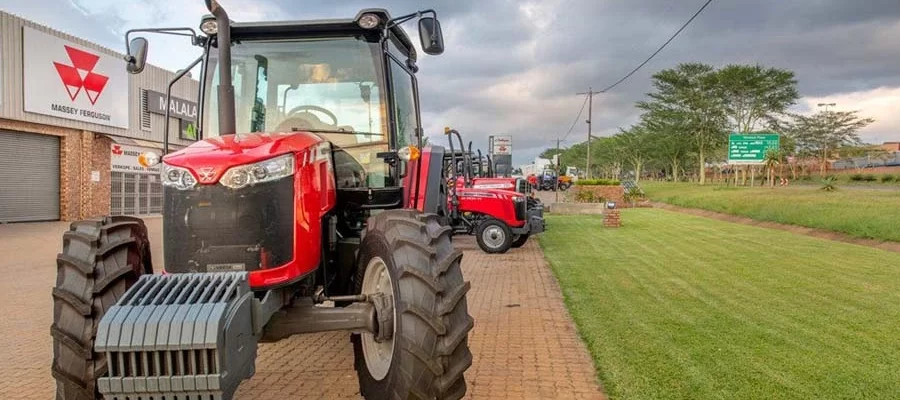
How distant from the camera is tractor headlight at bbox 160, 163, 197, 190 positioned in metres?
3.18

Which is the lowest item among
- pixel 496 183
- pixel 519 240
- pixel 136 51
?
pixel 519 240

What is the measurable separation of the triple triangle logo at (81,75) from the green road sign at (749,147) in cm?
3494

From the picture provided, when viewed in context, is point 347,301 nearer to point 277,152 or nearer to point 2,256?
point 277,152

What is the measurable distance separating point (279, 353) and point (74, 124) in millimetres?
17721

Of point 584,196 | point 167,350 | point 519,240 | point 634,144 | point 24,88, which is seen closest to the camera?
point 167,350

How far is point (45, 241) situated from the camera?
48.5 feet

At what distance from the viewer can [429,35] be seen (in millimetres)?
4047

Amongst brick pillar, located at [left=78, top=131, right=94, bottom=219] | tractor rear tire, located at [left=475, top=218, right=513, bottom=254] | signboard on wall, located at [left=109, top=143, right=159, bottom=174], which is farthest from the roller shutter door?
tractor rear tire, located at [left=475, top=218, right=513, bottom=254]

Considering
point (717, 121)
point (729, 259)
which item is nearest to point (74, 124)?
point (729, 259)

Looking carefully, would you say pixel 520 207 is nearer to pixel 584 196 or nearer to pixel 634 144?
pixel 584 196

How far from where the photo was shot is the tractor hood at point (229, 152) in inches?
125

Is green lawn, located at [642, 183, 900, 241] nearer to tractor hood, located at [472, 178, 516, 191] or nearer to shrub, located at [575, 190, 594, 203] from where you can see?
shrub, located at [575, 190, 594, 203]

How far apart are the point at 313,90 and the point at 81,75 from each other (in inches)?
726

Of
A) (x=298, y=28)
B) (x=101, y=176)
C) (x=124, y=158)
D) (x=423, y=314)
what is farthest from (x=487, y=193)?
(x=124, y=158)
